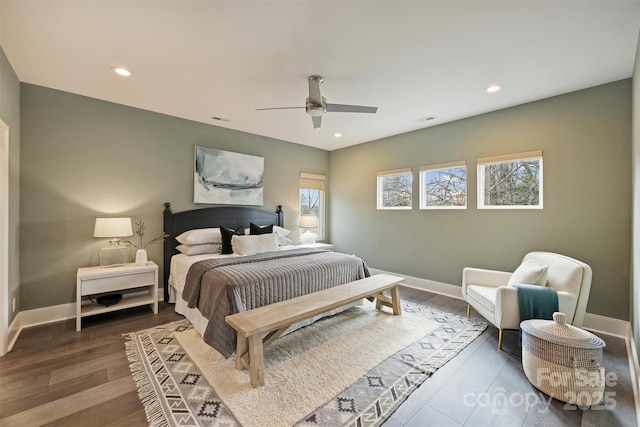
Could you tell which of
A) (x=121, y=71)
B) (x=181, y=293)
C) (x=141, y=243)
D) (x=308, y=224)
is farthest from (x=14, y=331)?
(x=308, y=224)

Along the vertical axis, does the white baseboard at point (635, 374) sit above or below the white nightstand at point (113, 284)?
below

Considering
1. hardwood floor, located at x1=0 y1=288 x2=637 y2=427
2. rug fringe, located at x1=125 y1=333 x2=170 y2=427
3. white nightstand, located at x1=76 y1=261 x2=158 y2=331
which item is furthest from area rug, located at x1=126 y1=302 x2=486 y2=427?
white nightstand, located at x1=76 y1=261 x2=158 y2=331

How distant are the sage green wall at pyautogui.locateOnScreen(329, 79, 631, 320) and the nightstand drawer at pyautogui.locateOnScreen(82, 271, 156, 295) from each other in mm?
3707

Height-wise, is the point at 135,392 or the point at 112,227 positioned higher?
the point at 112,227

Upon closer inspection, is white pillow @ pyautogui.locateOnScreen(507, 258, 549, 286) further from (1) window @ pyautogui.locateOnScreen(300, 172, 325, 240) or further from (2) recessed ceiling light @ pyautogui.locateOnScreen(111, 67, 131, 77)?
(2) recessed ceiling light @ pyautogui.locateOnScreen(111, 67, 131, 77)

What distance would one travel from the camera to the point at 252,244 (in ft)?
12.1

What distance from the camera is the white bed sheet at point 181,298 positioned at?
2.78 meters

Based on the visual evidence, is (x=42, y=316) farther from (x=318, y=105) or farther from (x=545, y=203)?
(x=545, y=203)

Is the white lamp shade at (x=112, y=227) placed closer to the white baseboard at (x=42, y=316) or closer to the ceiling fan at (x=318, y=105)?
the white baseboard at (x=42, y=316)

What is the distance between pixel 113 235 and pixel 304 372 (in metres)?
2.66

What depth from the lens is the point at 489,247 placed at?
3.72 metres

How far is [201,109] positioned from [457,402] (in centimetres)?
416

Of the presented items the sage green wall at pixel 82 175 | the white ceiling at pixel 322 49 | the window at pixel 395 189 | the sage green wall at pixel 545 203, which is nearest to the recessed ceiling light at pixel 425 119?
the sage green wall at pixel 545 203

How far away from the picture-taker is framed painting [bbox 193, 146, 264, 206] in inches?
164
